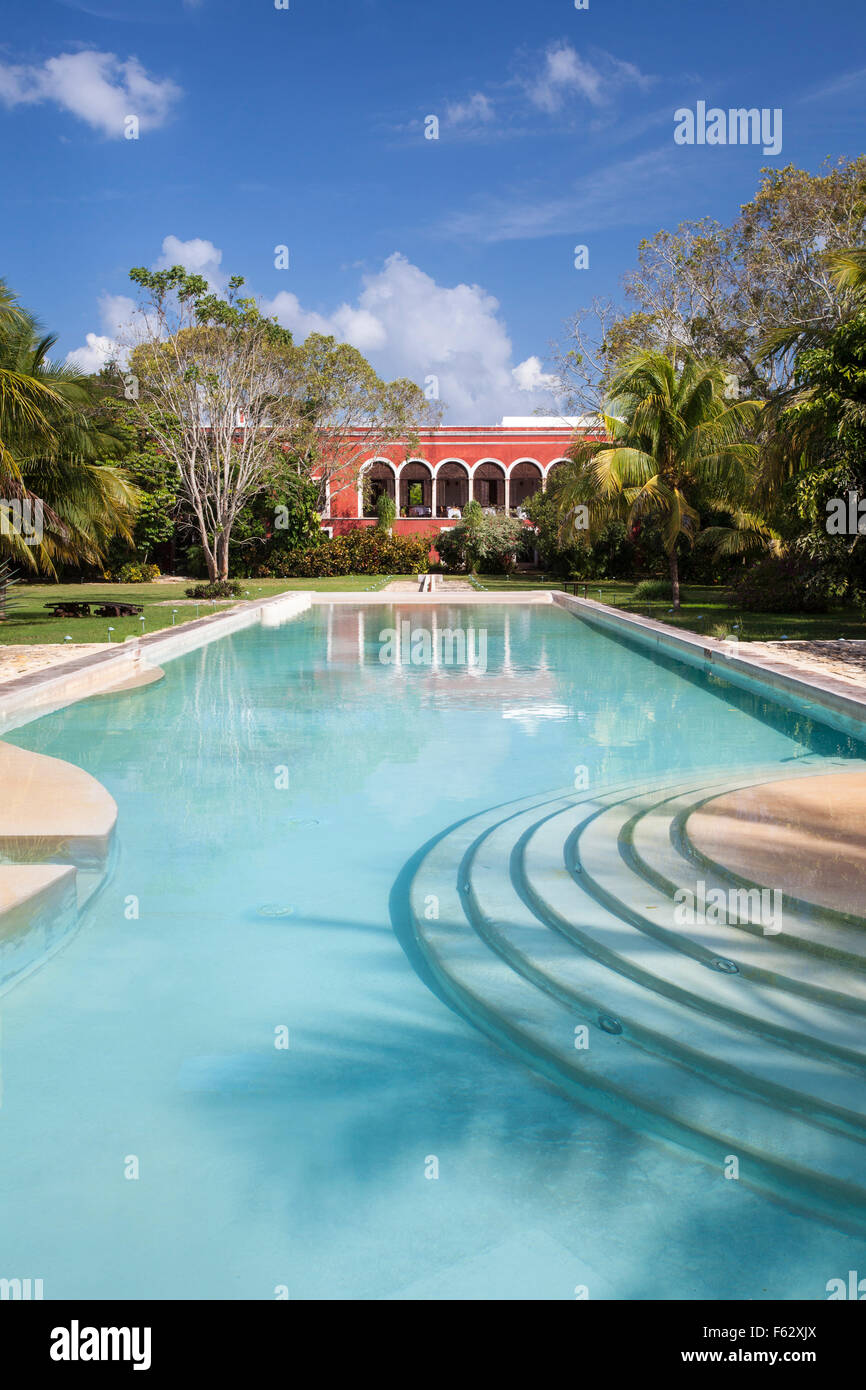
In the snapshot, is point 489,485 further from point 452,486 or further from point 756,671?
point 756,671

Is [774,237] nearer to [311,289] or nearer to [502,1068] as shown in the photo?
[311,289]

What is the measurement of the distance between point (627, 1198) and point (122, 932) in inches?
107

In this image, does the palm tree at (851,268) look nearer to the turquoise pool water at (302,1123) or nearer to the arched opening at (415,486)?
the turquoise pool water at (302,1123)

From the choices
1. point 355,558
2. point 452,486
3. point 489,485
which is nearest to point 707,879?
point 355,558

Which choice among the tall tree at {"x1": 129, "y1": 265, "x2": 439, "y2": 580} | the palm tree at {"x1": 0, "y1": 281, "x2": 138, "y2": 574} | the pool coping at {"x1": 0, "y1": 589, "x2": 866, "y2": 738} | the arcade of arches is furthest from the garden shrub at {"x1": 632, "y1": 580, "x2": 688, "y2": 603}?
the arcade of arches

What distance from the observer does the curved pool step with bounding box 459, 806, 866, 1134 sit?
2939 millimetres

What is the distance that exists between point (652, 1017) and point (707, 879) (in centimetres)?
119

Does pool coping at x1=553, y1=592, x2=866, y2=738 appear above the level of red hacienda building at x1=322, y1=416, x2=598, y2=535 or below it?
below

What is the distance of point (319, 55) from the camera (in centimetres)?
1983

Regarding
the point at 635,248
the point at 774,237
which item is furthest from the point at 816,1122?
the point at 635,248

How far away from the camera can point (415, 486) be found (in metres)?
45.8

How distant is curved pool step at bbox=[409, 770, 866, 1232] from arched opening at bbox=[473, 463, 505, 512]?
1716 inches

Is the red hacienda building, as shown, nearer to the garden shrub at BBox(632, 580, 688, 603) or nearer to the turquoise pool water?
the garden shrub at BBox(632, 580, 688, 603)

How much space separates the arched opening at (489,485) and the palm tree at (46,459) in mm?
31288
